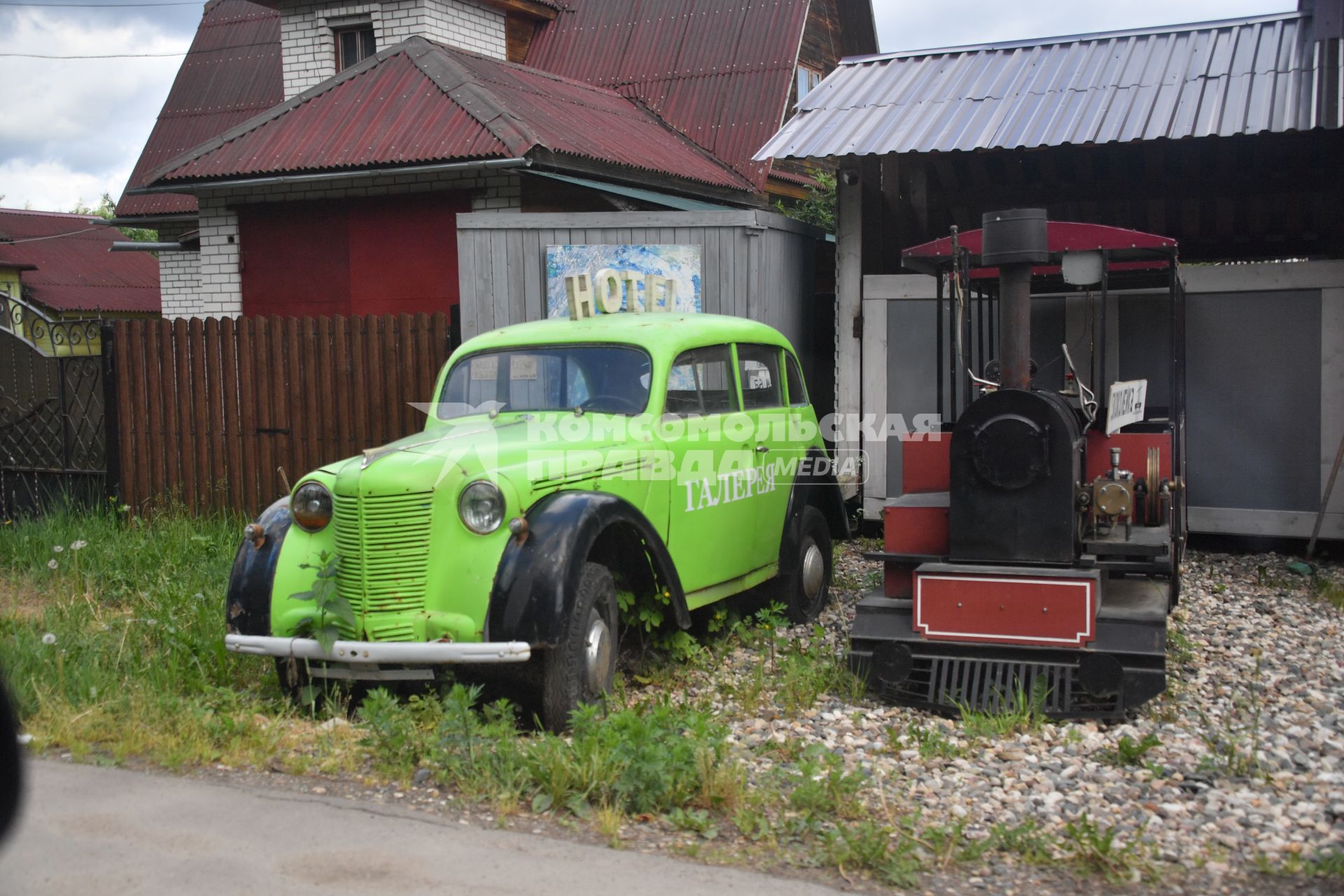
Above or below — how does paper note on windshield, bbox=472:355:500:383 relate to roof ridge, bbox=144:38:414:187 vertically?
below

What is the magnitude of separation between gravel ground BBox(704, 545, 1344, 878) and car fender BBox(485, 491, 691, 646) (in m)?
0.93

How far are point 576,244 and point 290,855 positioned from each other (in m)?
6.15

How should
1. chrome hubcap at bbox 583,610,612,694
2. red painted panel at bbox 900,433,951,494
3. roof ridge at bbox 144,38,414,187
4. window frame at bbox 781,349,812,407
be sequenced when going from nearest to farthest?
chrome hubcap at bbox 583,610,612,694 → red painted panel at bbox 900,433,951,494 → window frame at bbox 781,349,812,407 → roof ridge at bbox 144,38,414,187

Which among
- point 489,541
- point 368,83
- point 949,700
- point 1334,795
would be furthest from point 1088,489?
point 368,83

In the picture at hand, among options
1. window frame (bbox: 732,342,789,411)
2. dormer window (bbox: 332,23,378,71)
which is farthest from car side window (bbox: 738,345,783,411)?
dormer window (bbox: 332,23,378,71)

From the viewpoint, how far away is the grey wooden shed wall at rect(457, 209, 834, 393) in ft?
29.7

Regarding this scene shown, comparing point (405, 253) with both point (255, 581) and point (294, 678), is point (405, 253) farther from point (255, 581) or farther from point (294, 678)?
point (294, 678)

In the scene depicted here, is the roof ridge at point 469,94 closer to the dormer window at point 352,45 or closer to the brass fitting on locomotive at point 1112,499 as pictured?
the dormer window at point 352,45

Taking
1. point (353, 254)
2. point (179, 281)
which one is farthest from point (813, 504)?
point (179, 281)

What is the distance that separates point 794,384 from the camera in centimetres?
732

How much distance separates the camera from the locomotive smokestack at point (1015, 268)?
216 inches

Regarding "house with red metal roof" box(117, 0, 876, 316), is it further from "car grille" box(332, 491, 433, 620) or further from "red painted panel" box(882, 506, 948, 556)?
"car grille" box(332, 491, 433, 620)

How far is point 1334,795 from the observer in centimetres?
398

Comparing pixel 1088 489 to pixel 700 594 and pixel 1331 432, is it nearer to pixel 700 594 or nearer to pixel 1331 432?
pixel 700 594
